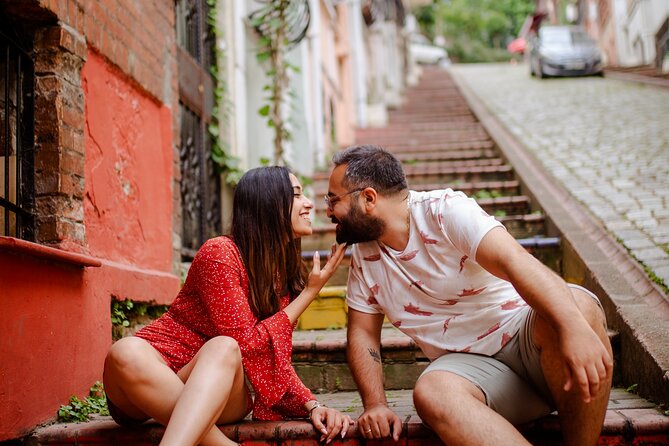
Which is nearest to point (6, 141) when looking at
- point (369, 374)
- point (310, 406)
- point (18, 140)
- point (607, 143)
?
point (18, 140)

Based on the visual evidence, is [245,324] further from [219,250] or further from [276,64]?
[276,64]

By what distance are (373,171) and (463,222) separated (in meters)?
0.46

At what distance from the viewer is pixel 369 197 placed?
284 centimetres

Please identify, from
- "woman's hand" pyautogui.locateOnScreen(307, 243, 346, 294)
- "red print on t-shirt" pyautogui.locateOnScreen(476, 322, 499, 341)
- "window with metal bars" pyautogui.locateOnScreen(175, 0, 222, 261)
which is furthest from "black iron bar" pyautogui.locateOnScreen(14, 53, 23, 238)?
"window with metal bars" pyautogui.locateOnScreen(175, 0, 222, 261)

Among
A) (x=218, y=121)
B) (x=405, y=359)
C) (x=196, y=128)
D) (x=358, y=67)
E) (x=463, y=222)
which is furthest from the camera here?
(x=358, y=67)

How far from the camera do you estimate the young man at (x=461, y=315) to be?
2.28 m

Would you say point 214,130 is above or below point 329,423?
above

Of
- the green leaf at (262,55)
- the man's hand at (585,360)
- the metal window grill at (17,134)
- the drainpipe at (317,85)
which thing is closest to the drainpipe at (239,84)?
the green leaf at (262,55)

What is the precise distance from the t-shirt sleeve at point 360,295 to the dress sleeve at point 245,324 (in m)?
0.32

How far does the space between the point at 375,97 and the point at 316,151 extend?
21.4ft

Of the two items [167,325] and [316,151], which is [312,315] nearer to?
[167,325]

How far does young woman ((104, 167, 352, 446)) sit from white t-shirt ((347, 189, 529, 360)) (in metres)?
0.28

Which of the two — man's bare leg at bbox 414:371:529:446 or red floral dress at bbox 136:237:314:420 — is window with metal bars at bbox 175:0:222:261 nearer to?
red floral dress at bbox 136:237:314:420

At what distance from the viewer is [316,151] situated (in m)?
9.64
